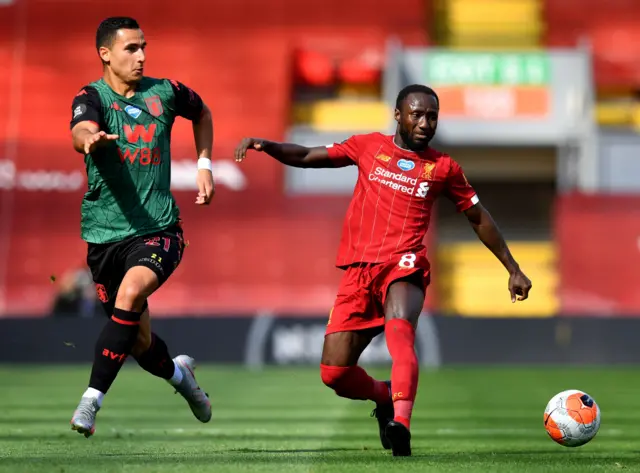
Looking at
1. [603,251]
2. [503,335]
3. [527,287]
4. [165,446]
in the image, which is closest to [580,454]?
[527,287]

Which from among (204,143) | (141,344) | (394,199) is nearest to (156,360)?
(141,344)

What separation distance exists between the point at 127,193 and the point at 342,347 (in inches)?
59.6

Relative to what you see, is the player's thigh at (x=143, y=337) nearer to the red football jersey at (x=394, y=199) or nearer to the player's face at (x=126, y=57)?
the red football jersey at (x=394, y=199)

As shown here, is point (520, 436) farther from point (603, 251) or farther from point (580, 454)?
point (603, 251)

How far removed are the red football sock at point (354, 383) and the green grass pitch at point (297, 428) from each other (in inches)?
13.0

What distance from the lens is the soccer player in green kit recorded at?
6.84 meters

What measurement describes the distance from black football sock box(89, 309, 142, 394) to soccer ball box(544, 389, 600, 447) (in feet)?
8.35

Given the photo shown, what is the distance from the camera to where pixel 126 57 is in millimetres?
7055

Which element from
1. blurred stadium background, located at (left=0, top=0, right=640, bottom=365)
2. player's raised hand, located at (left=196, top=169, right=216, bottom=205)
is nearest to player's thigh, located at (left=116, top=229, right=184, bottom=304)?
player's raised hand, located at (left=196, top=169, right=216, bottom=205)

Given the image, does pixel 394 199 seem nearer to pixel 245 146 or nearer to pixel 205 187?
pixel 245 146

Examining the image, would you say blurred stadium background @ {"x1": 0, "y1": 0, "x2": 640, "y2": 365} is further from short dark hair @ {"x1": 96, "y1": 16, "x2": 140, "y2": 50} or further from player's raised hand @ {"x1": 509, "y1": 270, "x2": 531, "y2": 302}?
short dark hair @ {"x1": 96, "y1": 16, "x2": 140, "y2": 50}

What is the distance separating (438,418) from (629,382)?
573 cm


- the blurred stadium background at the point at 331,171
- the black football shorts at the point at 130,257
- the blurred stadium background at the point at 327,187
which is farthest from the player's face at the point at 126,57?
the blurred stadium background at the point at 331,171

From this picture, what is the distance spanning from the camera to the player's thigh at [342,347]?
7.16 meters
